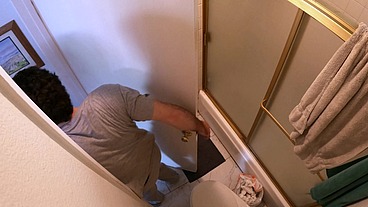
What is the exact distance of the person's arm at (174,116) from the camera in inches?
40.9

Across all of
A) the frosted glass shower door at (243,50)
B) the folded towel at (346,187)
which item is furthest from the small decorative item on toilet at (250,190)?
the folded towel at (346,187)

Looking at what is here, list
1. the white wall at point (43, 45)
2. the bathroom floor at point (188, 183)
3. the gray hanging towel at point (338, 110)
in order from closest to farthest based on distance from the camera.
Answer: the gray hanging towel at point (338, 110)
the white wall at point (43, 45)
the bathroom floor at point (188, 183)

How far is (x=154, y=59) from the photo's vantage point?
103 centimetres

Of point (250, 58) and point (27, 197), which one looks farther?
point (250, 58)

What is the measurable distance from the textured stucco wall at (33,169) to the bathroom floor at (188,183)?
3.97ft

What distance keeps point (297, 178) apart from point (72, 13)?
130 centimetres

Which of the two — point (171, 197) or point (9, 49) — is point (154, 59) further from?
point (171, 197)

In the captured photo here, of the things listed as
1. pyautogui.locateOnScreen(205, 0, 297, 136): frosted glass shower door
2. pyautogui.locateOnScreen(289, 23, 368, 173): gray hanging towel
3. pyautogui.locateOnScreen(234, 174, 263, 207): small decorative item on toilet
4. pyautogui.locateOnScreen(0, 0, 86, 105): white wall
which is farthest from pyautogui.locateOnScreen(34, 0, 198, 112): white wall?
pyautogui.locateOnScreen(234, 174, 263, 207): small decorative item on toilet

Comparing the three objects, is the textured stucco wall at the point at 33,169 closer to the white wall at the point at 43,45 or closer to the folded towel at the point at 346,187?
the folded towel at the point at 346,187

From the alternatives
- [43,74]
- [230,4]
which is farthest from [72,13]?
[230,4]

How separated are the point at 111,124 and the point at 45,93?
262 mm

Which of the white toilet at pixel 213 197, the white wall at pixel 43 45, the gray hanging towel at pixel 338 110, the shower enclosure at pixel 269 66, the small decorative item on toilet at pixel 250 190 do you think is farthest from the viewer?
the small decorative item on toilet at pixel 250 190

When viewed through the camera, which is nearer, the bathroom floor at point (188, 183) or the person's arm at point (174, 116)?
the person's arm at point (174, 116)

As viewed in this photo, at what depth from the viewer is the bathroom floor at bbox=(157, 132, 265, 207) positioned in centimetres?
165
